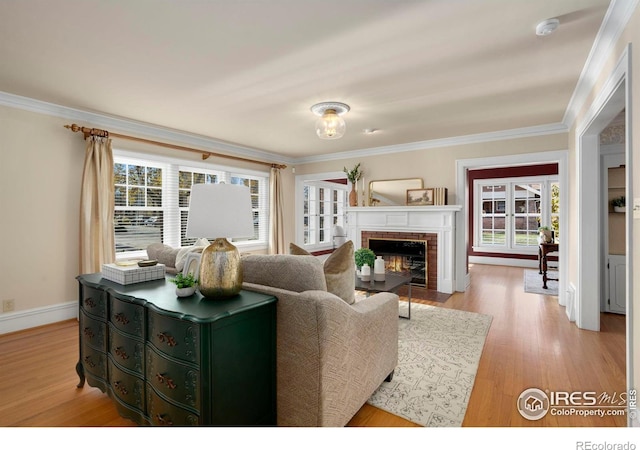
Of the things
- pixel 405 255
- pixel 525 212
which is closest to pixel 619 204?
pixel 405 255

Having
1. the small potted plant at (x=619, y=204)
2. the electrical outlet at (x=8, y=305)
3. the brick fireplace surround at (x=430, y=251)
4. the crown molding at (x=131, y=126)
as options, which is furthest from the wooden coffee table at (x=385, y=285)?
the electrical outlet at (x=8, y=305)

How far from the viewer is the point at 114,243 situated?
4004 mm

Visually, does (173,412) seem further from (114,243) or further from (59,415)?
(114,243)

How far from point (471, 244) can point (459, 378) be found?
669 cm

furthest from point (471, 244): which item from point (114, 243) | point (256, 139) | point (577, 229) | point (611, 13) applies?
point (114, 243)

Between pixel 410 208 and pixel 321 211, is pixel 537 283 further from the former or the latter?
pixel 321 211

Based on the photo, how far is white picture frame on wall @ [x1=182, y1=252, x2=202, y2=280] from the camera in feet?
6.24

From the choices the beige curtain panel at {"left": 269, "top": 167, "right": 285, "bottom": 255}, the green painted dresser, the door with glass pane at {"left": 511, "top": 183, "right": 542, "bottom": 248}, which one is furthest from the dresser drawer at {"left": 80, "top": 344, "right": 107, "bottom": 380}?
the door with glass pane at {"left": 511, "top": 183, "right": 542, "bottom": 248}

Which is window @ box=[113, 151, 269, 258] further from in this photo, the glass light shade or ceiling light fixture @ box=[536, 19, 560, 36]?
ceiling light fixture @ box=[536, 19, 560, 36]

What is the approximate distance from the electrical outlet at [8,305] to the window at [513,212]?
8686 millimetres

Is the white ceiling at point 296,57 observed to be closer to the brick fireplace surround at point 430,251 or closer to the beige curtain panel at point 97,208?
the beige curtain panel at point 97,208

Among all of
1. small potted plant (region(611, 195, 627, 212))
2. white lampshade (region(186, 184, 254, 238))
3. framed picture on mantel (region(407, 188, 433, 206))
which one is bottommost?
white lampshade (region(186, 184, 254, 238))

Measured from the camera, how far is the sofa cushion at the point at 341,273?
2.26 metres

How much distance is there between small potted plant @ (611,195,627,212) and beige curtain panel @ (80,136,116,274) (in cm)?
614
